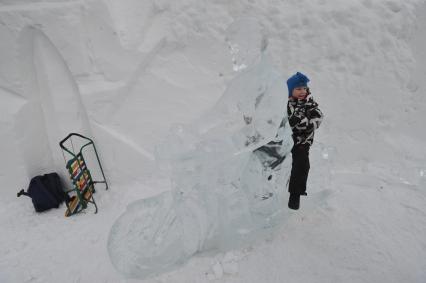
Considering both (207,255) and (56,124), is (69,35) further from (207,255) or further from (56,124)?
(207,255)

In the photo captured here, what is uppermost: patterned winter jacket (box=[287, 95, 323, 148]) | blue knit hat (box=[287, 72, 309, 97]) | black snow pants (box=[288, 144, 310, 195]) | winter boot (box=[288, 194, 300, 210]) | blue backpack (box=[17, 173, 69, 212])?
blue knit hat (box=[287, 72, 309, 97])

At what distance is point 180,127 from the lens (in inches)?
110

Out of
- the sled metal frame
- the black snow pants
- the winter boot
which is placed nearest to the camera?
the black snow pants

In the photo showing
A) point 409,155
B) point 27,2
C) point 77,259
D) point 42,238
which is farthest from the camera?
point 409,155

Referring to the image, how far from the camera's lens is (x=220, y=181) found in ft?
9.59

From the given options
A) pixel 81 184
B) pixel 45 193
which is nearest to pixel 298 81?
pixel 81 184

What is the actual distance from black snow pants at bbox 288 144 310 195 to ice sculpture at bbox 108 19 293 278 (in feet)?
0.31

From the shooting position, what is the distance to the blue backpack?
14.6ft

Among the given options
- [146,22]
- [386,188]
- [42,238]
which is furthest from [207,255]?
[146,22]

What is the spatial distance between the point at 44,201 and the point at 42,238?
0.67 m

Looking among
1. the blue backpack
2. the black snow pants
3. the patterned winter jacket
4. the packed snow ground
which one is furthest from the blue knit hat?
the blue backpack

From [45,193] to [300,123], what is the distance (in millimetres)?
3744

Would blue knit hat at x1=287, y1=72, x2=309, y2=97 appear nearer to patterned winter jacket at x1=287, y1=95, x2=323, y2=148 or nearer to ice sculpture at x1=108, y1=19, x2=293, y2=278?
patterned winter jacket at x1=287, y1=95, x2=323, y2=148

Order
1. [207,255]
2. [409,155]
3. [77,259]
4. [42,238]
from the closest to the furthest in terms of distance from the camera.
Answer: [207,255] → [77,259] → [42,238] → [409,155]
